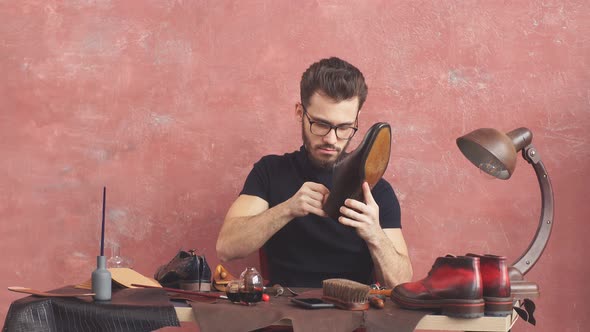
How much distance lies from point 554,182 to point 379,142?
45.8 inches

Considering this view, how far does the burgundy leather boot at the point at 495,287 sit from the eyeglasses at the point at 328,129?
0.96 m

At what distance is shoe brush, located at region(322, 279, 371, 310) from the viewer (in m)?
2.03

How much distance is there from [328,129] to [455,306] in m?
1.09

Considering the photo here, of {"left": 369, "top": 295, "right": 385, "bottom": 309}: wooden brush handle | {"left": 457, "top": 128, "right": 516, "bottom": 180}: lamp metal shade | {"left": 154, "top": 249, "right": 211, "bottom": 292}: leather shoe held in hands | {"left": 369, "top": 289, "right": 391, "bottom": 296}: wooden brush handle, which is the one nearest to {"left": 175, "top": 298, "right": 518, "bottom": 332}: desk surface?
{"left": 369, "top": 295, "right": 385, "bottom": 309}: wooden brush handle

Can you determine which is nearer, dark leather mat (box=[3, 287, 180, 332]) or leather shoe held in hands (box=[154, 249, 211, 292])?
dark leather mat (box=[3, 287, 180, 332])

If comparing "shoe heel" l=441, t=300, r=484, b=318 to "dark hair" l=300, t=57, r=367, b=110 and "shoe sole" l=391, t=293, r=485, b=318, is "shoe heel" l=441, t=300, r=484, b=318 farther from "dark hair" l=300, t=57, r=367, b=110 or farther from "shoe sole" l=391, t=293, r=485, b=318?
"dark hair" l=300, t=57, r=367, b=110

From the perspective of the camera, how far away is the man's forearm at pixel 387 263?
2.70 metres

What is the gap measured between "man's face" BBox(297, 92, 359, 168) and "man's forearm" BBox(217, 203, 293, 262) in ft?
0.99

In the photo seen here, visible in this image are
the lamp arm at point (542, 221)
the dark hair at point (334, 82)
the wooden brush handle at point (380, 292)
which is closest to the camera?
the wooden brush handle at point (380, 292)

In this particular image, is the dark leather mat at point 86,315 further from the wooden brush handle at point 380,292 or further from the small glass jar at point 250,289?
the wooden brush handle at point 380,292

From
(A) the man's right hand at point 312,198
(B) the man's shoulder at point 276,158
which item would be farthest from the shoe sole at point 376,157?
(B) the man's shoulder at point 276,158

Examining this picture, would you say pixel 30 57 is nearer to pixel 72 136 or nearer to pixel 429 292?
pixel 72 136

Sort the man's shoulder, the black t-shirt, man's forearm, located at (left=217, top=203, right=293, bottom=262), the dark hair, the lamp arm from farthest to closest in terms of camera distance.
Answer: the man's shoulder, the black t-shirt, the dark hair, man's forearm, located at (left=217, top=203, right=293, bottom=262), the lamp arm

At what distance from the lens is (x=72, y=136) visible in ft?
11.2
